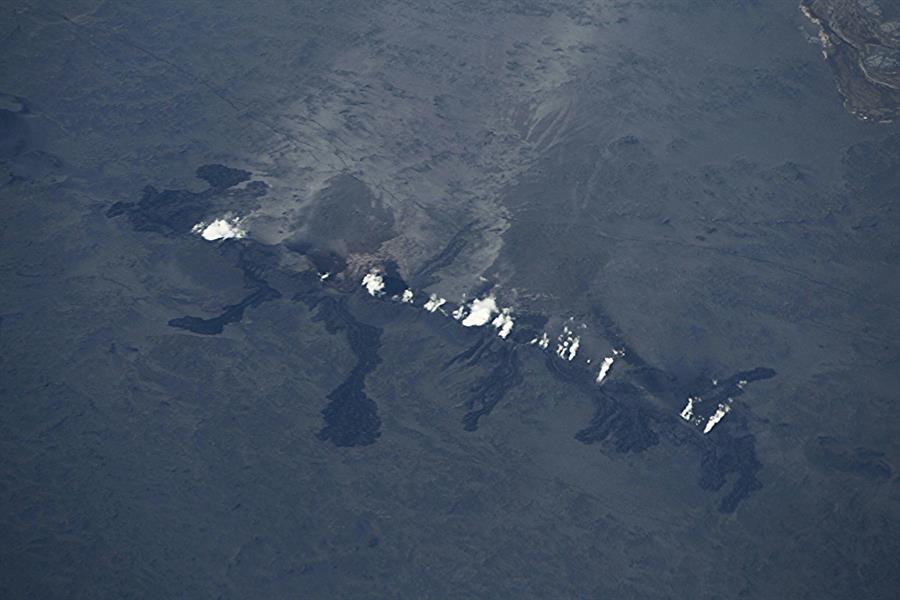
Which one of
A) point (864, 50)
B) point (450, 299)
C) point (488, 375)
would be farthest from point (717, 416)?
point (864, 50)

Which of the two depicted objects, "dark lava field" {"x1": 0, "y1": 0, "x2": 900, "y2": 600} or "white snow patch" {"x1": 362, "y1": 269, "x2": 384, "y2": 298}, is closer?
"dark lava field" {"x1": 0, "y1": 0, "x2": 900, "y2": 600}

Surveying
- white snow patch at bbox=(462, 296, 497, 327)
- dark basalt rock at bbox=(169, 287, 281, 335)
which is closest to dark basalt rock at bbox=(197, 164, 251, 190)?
dark basalt rock at bbox=(169, 287, 281, 335)

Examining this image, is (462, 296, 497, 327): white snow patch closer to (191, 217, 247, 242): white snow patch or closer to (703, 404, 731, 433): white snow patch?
(703, 404, 731, 433): white snow patch

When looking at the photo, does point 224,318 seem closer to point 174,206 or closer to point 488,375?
point 174,206

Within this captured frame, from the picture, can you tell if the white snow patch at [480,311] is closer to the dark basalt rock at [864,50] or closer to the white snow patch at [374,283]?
the white snow patch at [374,283]

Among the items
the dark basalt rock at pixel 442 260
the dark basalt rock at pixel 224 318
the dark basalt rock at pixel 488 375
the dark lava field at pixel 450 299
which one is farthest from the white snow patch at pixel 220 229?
the dark basalt rock at pixel 488 375
